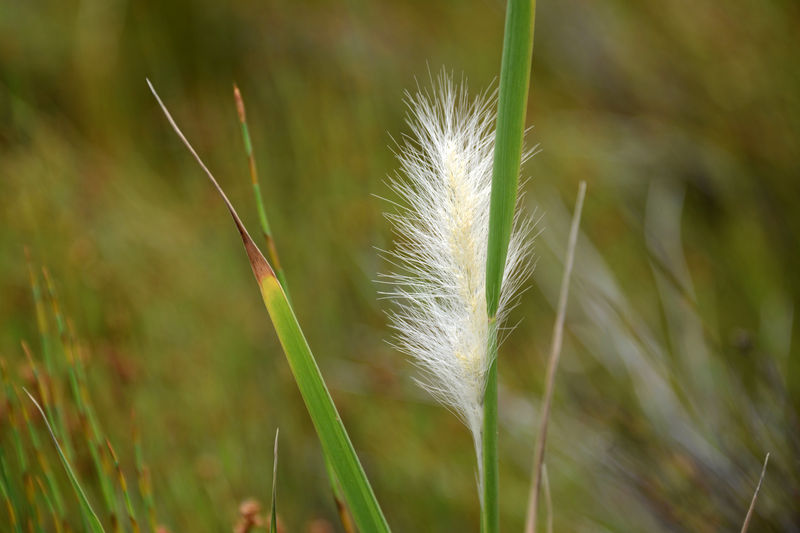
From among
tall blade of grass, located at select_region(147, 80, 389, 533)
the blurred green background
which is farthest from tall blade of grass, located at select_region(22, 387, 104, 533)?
the blurred green background

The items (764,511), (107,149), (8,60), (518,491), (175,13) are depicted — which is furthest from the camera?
(175,13)

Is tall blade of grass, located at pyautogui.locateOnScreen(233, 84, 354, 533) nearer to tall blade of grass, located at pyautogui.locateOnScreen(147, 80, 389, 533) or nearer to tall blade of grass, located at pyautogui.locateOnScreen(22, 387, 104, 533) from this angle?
tall blade of grass, located at pyautogui.locateOnScreen(147, 80, 389, 533)

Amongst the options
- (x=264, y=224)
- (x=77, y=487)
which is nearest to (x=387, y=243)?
(x=264, y=224)

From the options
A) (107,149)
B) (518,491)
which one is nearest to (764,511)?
(518,491)

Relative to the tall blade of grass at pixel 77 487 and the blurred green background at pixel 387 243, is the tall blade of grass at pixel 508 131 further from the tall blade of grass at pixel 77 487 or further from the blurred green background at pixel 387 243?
the blurred green background at pixel 387 243

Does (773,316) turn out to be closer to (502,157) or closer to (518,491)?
(518,491)

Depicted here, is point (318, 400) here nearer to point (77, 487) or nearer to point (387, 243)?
point (77, 487)
